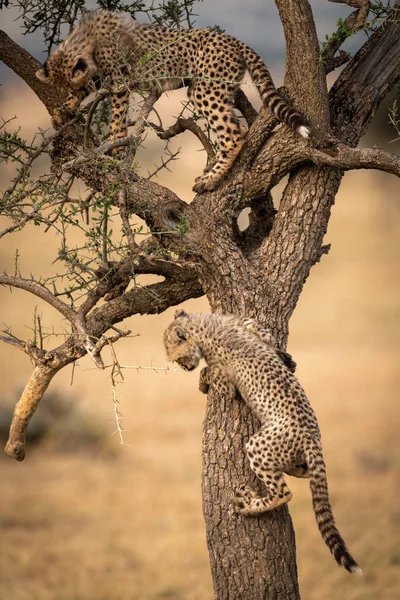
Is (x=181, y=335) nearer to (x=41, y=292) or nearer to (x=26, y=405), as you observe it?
(x=41, y=292)

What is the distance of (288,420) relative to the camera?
354 cm

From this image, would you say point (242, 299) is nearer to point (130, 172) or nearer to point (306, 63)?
point (130, 172)

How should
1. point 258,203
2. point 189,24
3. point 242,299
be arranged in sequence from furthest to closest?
1. point 189,24
2. point 258,203
3. point 242,299

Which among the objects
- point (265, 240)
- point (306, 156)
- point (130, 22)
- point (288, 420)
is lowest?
point (288, 420)

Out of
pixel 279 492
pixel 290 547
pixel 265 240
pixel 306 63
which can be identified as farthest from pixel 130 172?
pixel 290 547

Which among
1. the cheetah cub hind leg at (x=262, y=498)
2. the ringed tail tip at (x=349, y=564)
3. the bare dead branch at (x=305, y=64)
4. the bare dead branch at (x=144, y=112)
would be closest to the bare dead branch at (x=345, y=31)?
the bare dead branch at (x=305, y=64)

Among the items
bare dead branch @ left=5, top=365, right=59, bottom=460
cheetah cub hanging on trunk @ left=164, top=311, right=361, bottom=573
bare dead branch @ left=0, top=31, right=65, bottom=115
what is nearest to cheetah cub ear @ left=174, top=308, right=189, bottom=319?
cheetah cub hanging on trunk @ left=164, top=311, right=361, bottom=573

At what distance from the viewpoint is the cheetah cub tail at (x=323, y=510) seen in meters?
3.32

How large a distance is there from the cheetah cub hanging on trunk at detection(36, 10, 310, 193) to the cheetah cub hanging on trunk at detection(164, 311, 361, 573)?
94cm

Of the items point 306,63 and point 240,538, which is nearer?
point 240,538

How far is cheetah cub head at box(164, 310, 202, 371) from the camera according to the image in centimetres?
385

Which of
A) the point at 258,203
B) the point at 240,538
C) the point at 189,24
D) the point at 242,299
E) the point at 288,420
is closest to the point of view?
the point at 288,420

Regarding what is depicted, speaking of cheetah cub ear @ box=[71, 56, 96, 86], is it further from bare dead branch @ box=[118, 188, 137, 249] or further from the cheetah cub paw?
the cheetah cub paw

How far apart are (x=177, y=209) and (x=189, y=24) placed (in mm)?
1552
